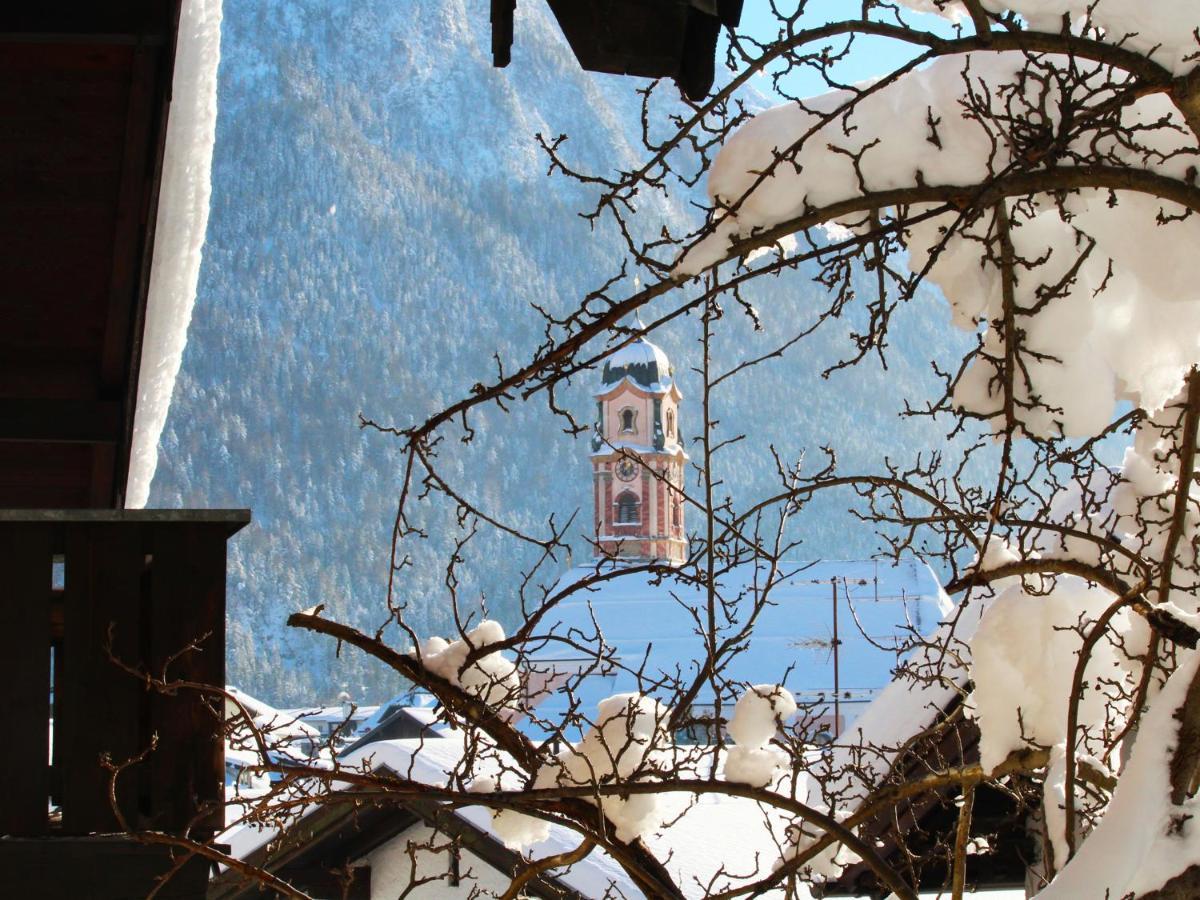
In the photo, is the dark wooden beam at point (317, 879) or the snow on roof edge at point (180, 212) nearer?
the snow on roof edge at point (180, 212)

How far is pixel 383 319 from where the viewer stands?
124 meters

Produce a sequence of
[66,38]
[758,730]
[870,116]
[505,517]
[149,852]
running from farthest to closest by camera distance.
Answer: [505,517] < [149,852] < [66,38] < [758,730] < [870,116]

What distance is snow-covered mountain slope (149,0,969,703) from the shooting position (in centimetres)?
9312

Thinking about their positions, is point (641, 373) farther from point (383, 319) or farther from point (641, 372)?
point (383, 319)

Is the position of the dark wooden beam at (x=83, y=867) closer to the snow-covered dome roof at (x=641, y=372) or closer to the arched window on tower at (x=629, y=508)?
the snow-covered dome roof at (x=641, y=372)

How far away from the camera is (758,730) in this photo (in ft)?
10.1

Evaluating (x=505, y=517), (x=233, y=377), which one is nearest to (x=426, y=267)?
(x=233, y=377)

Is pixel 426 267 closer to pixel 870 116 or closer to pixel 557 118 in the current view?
pixel 557 118

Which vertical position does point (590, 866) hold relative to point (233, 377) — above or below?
below

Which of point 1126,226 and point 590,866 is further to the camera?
point 590,866

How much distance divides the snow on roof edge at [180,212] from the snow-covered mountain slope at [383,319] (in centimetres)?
6225

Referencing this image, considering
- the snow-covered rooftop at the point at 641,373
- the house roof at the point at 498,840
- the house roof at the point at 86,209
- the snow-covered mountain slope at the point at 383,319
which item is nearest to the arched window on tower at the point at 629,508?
the snow-covered rooftop at the point at 641,373

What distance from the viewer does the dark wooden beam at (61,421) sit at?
468 cm

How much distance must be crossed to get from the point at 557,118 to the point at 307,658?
76869 millimetres
